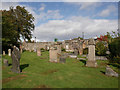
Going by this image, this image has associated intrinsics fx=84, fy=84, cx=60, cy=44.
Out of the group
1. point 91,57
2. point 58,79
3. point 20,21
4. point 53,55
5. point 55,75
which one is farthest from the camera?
point 20,21

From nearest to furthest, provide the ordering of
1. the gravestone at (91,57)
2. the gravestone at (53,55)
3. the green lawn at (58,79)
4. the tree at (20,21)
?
the green lawn at (58,79), the gravestone at (91,57), the gravestone at (53,55), the tree at (20,21)

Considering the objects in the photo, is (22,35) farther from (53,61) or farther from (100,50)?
(100,50)

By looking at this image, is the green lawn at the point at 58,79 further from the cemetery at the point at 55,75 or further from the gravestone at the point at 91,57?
the gravestone at the point at 91,57

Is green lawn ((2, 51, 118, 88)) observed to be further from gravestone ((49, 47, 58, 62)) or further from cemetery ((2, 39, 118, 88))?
gravestone ((49, 47, 58, 62))

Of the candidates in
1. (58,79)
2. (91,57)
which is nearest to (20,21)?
(91,57)

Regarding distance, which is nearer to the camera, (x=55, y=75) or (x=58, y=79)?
(x=58, y=79)

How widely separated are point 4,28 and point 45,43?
931 inches

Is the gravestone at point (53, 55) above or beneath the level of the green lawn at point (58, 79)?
above

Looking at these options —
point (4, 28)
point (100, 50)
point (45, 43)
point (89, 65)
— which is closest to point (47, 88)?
point (89, 65)

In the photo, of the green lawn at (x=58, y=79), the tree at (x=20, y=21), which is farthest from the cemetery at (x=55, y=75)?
the tree at (x=20, y=21)

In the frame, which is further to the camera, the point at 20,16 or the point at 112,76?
the point at 20,16

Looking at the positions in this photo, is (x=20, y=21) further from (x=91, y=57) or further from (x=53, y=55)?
(x=91, y=57)

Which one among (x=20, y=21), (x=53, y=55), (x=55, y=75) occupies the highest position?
(x=20, y=21)

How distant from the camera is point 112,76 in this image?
6883 mm
